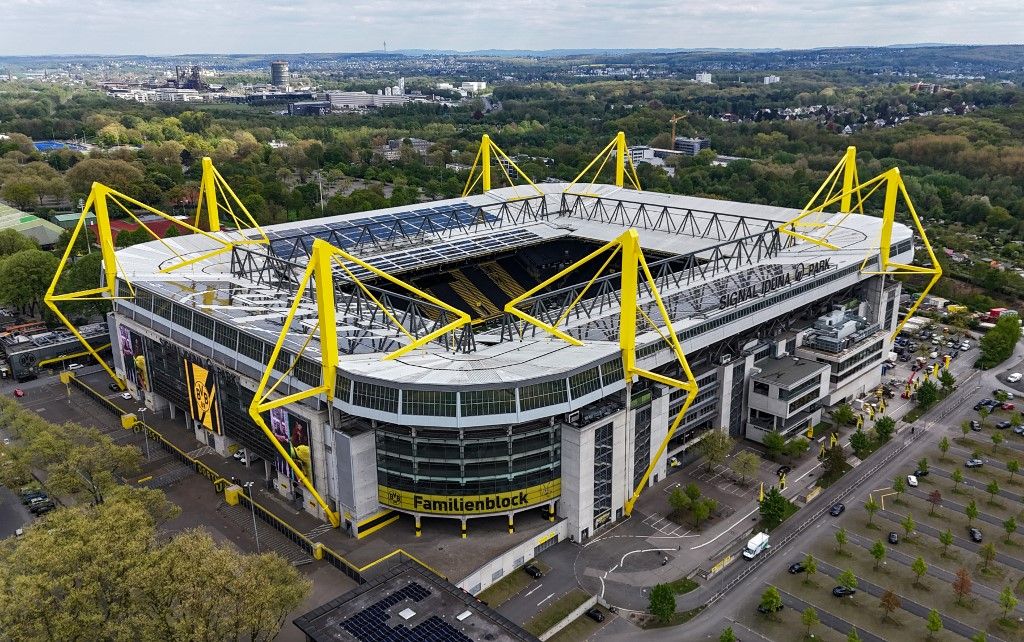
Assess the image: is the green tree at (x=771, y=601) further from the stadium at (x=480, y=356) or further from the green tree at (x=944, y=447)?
the green tree at (x=944, y=447)

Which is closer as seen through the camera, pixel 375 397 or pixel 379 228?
pixel 375 397

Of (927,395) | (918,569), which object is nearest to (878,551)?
(918,569)

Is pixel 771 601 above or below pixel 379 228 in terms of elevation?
below

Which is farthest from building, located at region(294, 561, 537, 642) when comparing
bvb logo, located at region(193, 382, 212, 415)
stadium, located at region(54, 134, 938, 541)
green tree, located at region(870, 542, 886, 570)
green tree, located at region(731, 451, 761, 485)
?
bvb logo, located at region(193, 382, 212, 415)

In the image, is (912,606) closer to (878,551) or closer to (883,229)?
(878,551)

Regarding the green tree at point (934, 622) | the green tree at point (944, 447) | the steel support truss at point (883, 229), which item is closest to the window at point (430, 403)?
the green tree at point (934, 622)

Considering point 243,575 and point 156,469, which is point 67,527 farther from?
point 156,469
